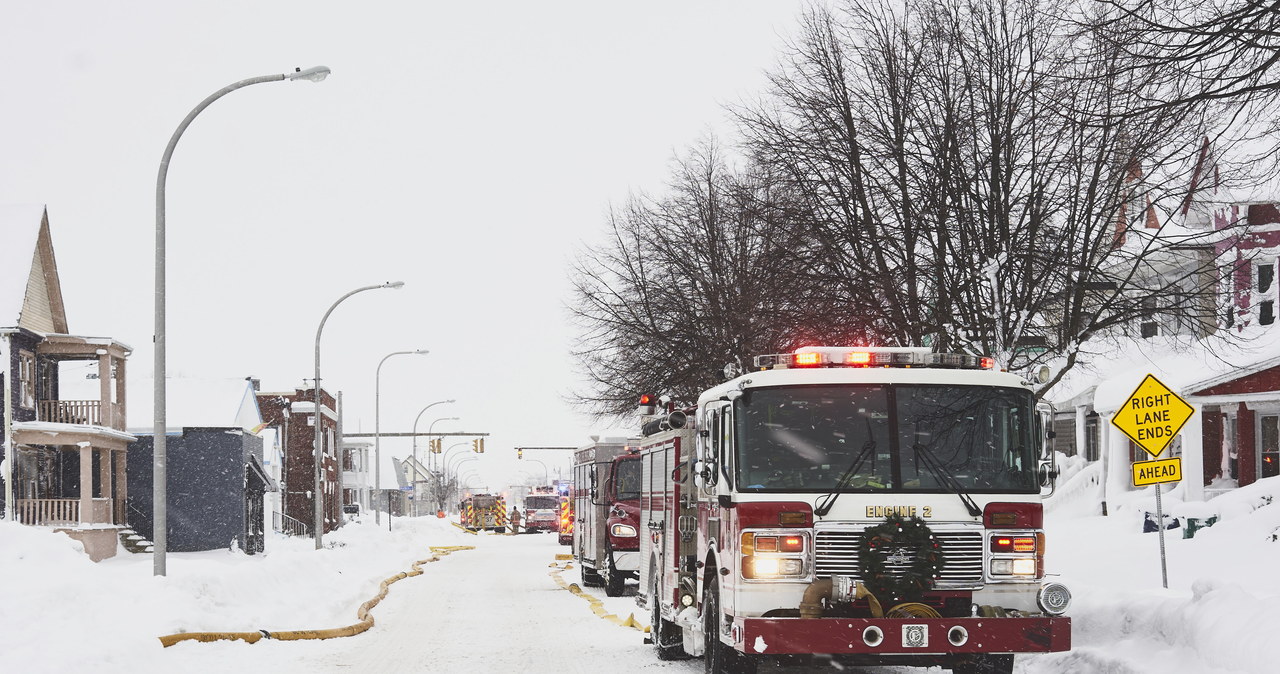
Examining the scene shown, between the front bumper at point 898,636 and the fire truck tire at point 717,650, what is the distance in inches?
55.3

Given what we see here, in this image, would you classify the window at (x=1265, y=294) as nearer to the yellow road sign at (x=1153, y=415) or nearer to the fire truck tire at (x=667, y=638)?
the yellow road sign at (x=1153, y=415)

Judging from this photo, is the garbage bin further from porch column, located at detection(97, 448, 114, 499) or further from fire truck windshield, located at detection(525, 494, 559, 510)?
fire truck windshield, located at detection(525, 494, 559, 510)

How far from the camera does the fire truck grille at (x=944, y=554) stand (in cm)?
1053

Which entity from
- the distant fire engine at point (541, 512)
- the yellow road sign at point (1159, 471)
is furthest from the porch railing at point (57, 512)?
the distant fire engine at point (541, 512)

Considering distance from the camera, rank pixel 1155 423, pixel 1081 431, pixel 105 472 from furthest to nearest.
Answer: pixel 1081 431 < pixel 105 472 < pixel 1155 423

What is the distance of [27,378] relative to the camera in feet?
125

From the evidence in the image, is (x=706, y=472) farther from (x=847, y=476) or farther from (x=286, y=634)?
(x=286, y=634)

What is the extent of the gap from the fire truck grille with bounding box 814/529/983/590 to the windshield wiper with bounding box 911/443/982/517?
0.22m

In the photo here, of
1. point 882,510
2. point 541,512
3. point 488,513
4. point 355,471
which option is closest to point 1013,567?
point 882,510

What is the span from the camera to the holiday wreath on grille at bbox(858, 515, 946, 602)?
411 inches

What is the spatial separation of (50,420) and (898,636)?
1377 inches

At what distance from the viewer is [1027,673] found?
1231 centimetres

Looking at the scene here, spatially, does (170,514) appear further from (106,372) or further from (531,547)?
(531,547)

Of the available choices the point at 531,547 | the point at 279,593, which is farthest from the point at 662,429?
the point at 531,547
